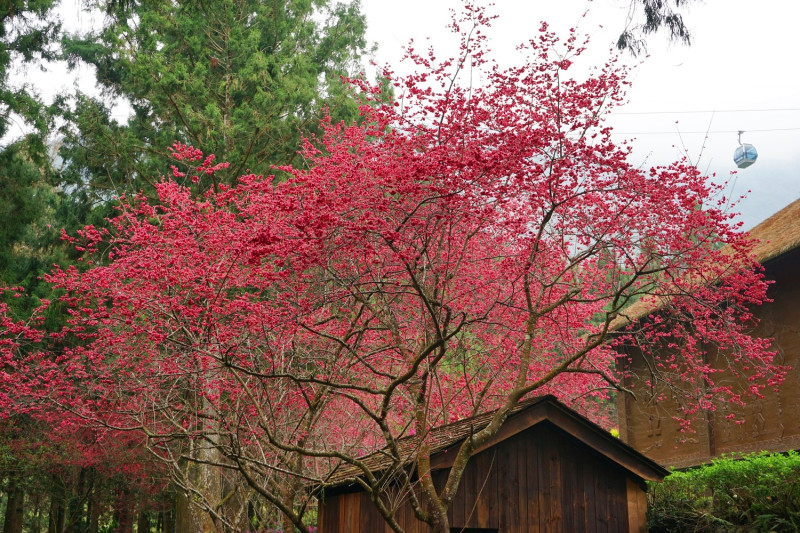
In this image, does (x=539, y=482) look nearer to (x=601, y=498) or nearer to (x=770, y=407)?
(x=601, y=498)

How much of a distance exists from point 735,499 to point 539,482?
9.55ft

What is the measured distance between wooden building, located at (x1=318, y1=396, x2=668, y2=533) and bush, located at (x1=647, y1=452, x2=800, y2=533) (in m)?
0.99

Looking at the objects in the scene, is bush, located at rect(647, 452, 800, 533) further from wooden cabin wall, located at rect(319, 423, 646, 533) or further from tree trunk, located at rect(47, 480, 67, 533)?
tree trunk, located at rect(47, 480, 67, 533)

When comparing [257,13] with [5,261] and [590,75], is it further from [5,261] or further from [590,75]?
[590,75]

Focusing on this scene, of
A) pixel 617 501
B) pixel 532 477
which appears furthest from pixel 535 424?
pixel 617 501

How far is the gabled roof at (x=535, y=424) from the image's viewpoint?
8.27 m

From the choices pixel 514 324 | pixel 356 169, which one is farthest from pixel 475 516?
pixel 356 169

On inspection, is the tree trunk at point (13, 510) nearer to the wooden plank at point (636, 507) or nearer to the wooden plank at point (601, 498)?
the wooden plank at point (601, 498)

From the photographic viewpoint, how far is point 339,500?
9586 millimetres

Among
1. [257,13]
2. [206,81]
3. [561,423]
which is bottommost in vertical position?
[561,423]

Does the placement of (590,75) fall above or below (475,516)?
above

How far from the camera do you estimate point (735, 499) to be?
966 centimetres

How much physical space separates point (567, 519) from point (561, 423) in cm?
120

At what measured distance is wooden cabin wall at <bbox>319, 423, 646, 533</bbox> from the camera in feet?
27.8
